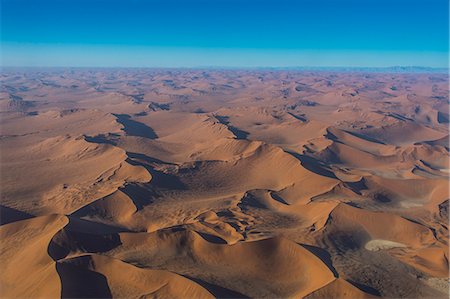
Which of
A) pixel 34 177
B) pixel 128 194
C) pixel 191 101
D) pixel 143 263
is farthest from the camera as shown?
pixel 191 101

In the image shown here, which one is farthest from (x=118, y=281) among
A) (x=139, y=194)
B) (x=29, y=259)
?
(x=139, y=194)

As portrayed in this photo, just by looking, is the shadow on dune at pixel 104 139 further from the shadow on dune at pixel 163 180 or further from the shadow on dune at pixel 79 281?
the shadow on dune at pixel 79 281

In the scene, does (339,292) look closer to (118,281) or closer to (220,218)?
(220,218)

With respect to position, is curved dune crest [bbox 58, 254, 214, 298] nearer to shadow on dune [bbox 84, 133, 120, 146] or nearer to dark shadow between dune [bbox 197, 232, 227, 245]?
dark shadow between dune [bbox 197, 232, 227, 245]

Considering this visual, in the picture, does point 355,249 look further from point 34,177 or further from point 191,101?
point 191,101

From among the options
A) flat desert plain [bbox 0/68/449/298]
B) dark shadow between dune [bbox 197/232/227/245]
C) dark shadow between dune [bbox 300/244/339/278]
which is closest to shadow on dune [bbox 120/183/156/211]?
flat desert plain [bbox 0/68/449/298]

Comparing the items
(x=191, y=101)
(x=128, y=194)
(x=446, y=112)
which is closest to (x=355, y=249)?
(x=128, y=194)
